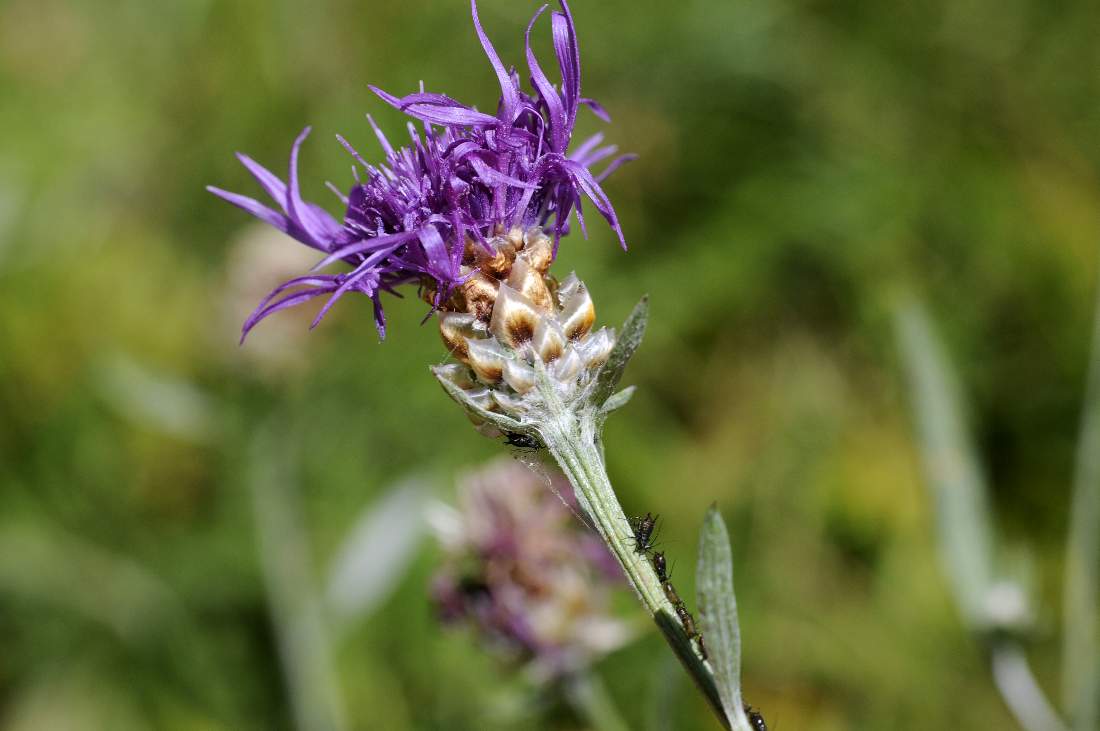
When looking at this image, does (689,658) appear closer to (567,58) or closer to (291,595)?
(567,58)

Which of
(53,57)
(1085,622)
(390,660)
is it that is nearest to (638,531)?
(1085,622)

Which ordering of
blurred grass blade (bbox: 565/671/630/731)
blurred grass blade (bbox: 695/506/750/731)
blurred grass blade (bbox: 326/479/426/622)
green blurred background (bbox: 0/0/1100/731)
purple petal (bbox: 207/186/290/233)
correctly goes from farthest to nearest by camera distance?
green blurred background (bbox: 0/0/1100/731) → blurred grass blade (bbox: 326/479/426/622) → blurred grass blade (bbox: 565/671/630/731) → purple petal (bbox: 207/186/290/233) → blurred grass blade (bbox: 695/506/750/731)

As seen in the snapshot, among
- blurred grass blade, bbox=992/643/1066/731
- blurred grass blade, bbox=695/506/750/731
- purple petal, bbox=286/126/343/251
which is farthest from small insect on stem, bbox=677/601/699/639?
blurred grass blade, bbox=992/643/1066/731

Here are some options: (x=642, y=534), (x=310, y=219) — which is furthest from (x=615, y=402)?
(x=310, y=219)

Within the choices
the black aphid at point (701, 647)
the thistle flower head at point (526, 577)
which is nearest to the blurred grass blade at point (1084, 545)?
the thistle flower head at point (526, 577)

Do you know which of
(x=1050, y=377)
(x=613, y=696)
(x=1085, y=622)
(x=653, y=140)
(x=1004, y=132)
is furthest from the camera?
(x=653, y=140)

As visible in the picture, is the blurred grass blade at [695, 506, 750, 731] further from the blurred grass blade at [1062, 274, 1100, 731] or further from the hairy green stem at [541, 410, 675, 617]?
the blurred grass blade at [1062, 274, 1100, 731]

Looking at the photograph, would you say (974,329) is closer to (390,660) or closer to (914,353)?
(914,353)
